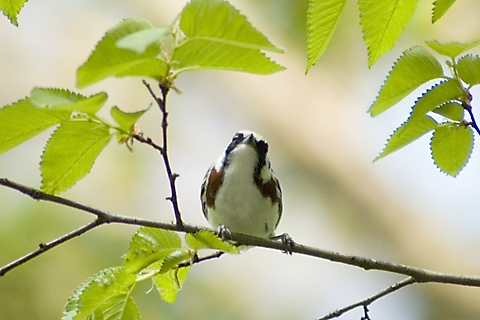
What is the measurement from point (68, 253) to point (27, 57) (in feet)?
2.12

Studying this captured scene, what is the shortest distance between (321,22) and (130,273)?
0.84ft

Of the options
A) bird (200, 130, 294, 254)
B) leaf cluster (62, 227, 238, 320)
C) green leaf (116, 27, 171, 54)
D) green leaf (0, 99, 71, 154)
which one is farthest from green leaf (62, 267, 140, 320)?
bird (200, 130, 294, 254)

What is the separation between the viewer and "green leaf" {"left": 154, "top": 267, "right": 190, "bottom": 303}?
1.63 ft

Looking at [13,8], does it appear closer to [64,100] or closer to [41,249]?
[64,100]

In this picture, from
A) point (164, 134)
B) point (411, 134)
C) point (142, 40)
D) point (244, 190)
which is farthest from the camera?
point (244, 190)

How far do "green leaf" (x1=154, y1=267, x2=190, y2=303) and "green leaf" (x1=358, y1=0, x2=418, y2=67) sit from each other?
29 centimetres

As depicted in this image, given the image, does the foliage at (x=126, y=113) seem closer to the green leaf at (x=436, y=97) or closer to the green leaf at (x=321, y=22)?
the green leaf at (x=321, y=22)

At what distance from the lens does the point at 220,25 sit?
0.27 metres

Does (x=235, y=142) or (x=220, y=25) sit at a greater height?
(x=235, y=142)

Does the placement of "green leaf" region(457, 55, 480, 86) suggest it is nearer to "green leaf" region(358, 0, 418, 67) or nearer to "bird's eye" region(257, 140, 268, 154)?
"green leaf" region(358, 0, 418, 67)

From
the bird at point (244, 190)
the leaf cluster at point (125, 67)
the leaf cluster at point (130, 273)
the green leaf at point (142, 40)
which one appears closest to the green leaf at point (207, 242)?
the leaf cluster at point (130, 273)

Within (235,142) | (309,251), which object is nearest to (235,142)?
(235,142)

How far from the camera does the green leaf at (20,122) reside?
36 cm

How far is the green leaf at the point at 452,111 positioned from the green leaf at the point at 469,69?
1.2 inches
